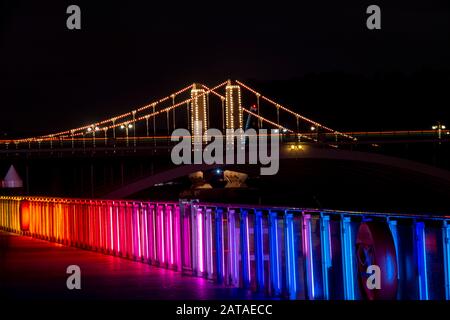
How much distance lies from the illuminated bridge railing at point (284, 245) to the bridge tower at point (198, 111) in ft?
151

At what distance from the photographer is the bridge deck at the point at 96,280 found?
11.1 meters

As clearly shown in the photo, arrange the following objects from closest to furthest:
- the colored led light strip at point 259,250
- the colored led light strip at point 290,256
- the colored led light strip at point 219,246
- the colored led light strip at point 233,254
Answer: the colored led light strip at point 290,256 < the colored led light strip at point 259,250 < the colored led light strip at point 233,254 < the colored led light strip at point 219,246

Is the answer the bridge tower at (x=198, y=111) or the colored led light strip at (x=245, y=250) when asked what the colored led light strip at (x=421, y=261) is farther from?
the bridge tower at (x=198, y=111)

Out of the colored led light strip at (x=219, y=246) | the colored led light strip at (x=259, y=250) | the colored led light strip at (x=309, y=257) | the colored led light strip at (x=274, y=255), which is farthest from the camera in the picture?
the colored led light strip at (x=219, y=246)

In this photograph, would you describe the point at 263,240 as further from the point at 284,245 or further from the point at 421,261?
the point at 421,261

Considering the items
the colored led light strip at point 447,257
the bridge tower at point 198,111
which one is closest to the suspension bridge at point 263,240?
the colored led light strip at point 447,257

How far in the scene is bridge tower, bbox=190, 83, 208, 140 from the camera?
211 feet

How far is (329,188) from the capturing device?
68750 mm

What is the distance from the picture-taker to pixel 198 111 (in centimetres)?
6788

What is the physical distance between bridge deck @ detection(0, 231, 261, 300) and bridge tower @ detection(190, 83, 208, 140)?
4665 centimetres

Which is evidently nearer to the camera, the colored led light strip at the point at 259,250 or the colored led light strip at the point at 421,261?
the colored led light strip at the point at 421,261

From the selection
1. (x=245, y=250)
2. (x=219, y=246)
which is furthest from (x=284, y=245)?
(x=219, y=246)
